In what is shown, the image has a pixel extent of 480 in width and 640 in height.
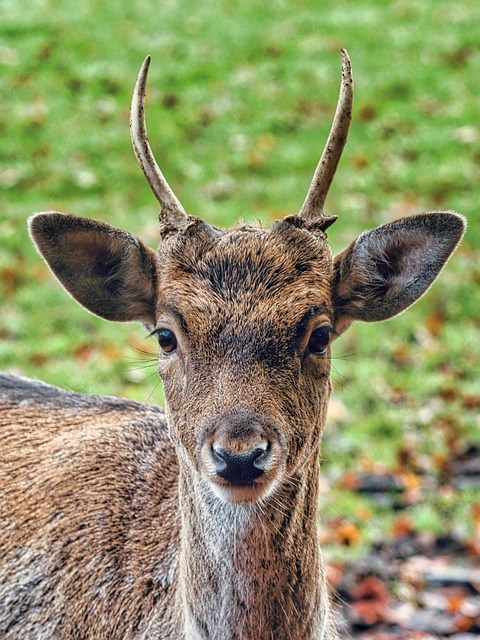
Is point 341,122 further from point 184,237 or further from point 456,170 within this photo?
point 456,170

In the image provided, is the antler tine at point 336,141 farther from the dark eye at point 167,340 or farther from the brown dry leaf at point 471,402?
the brown dry leaf at point 471,402

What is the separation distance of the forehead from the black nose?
468mm

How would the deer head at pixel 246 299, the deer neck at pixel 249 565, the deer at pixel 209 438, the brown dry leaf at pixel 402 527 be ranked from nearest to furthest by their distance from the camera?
the deer head at pixel 246 299 < the deer at pixel 209 438 < the deer neck at pixel 249 565 < the brown dry leaf at pixel 402 527

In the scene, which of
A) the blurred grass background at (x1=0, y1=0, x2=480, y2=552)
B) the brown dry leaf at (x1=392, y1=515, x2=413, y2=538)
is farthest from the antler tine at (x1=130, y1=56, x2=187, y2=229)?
the brown dry leaf at (x1=392, y1=515, x2=413, y2=538)

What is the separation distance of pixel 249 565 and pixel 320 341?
2.61 ft

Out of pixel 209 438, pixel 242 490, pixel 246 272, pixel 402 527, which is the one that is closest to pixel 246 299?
pixel 246 272

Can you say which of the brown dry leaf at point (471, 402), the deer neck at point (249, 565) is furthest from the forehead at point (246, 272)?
the brown dry leaf at point (471, 402)

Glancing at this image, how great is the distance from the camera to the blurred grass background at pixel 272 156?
7715mm

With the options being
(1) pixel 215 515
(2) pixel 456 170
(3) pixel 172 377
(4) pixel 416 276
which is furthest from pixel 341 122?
(2) pixel 456 170

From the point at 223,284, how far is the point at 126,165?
8.12 m

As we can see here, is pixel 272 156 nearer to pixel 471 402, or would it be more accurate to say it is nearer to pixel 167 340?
pixel 471 402

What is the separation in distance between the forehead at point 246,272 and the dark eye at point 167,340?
0.34ft

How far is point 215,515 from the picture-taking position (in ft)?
10.6

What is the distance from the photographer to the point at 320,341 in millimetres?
3268
